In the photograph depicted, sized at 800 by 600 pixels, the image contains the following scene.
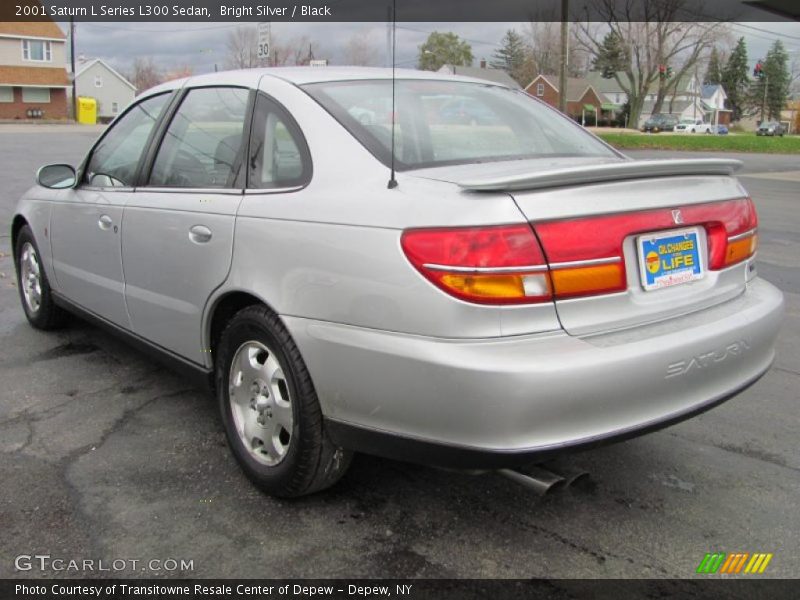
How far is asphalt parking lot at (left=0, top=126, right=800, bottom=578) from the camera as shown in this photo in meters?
2.53

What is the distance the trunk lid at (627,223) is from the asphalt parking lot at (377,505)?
348 mm

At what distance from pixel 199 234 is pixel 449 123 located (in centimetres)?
114

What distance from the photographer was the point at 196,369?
329cm

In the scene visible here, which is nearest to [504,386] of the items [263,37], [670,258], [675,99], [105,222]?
[670,258]

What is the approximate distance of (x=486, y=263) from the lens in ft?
7.27

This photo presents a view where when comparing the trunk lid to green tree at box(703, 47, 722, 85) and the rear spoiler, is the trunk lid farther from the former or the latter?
green tree at box(703, 47, 722, 85)

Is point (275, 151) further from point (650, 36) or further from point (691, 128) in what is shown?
point (691, 128)

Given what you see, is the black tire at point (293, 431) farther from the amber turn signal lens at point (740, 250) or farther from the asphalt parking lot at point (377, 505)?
the amber turn signal lens at point (740, 250)

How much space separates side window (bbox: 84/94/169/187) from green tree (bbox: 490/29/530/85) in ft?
262

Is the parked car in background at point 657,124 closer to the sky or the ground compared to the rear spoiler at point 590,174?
closer to the sky

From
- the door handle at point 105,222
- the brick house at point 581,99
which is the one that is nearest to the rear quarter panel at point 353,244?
the door handle at point 105,222

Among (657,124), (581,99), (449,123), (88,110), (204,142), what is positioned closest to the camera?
(449,123)

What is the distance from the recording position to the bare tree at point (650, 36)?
53.7 m

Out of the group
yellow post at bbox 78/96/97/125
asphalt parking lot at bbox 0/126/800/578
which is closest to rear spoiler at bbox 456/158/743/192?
asphalt parking lot at bbox 0/126/800/578
